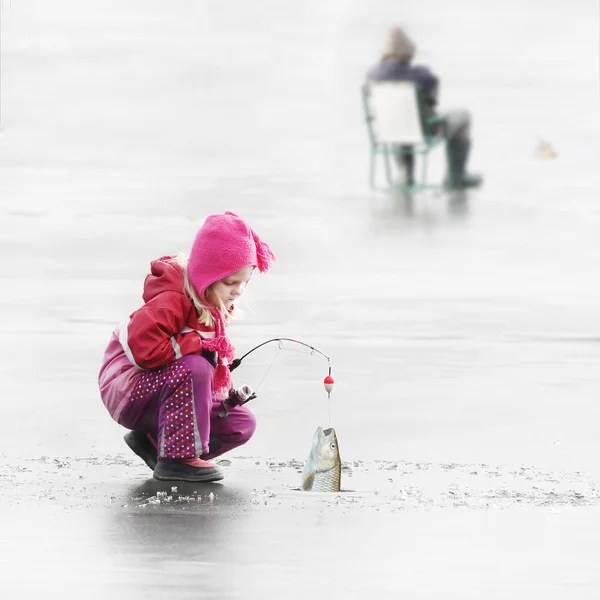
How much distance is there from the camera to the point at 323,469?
5.85 meters

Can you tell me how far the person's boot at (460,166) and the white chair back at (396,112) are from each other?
763 mm

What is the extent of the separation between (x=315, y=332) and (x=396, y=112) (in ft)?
26.7

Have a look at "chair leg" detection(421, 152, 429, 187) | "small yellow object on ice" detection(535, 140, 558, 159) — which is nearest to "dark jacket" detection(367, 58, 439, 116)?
"chair leg" detection(421, 152, 429, 187)

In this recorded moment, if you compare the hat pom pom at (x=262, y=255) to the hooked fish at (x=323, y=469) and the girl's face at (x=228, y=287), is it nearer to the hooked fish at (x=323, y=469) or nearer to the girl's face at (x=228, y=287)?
the girl's face at (x=228, y=287)

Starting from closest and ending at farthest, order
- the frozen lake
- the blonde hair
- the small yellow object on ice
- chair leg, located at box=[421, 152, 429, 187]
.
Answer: the frozen lake < the blonde hair < chair leg, located at box=[421, 152, 429, 187] < the small yellow object on ice

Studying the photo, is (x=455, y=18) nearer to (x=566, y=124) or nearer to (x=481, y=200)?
(x=566, y=124)

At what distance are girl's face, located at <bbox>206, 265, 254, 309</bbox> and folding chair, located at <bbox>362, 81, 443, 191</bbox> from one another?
11.0 metres

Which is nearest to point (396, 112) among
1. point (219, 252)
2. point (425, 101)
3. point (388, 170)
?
point (425, 101)

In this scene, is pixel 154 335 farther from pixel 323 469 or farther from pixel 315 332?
pixel 315 332

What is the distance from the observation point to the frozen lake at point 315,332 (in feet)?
16.2

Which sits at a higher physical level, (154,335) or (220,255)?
(220,255)

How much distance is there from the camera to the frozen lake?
493 centimetres

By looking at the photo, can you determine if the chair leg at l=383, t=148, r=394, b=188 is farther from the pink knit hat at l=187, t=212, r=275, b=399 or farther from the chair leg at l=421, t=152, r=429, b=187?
the pink knit hat at l=187, t=212, r=275, b=399

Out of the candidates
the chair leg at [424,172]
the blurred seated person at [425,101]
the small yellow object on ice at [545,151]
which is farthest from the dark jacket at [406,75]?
the small yellow object on ice at [545,151]
